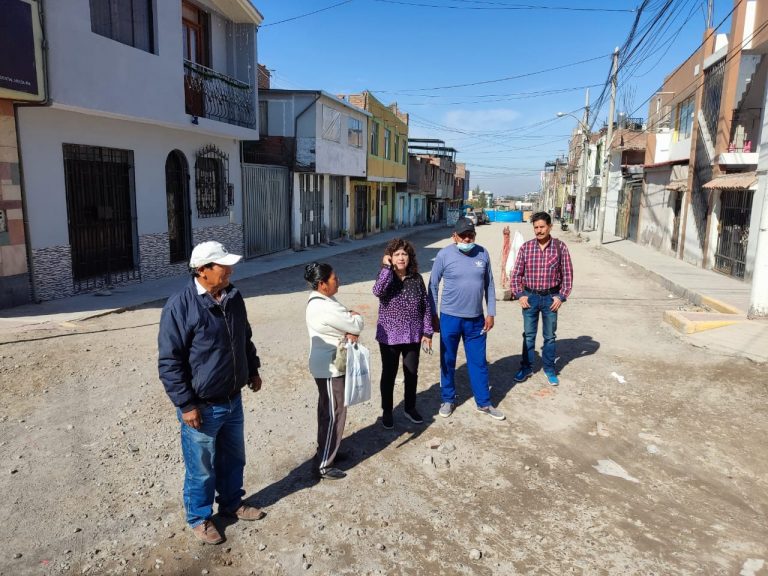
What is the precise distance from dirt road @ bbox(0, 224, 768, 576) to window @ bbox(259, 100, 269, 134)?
14342 mm

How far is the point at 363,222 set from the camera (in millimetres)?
28781

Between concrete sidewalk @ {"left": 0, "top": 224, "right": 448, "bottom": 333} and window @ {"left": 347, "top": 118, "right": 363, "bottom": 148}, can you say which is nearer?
concrete sidewalk @ {"left": 0, "top": 224, "right": 448, "bottom": 333}

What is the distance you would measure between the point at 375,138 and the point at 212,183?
15015 mm

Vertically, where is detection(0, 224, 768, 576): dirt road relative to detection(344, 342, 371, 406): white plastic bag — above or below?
below

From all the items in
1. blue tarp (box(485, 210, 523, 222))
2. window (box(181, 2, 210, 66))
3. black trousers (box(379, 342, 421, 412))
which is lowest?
blue tarp (box(485, 210, 523, 222))

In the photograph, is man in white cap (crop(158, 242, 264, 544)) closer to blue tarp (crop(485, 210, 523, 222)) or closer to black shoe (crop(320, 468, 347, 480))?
black shoe (crop(320, 468, 347, 480))

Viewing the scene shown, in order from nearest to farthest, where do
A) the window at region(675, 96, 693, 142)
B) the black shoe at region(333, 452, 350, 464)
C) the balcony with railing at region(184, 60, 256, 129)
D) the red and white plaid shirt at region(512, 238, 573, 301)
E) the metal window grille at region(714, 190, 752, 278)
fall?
1. the black shoe at region(333, 452, 350, 464)
2. the red and white plaid shirt at region(512, 238, 573, 301)
3. the balcony with railing at region(184, 60, 256, 129)
4. the metal window grille at region(714, 190, 752, 278)
5. the window at region(675, 96, 693, 142)

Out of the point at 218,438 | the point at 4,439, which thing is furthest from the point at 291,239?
the point at 218,438

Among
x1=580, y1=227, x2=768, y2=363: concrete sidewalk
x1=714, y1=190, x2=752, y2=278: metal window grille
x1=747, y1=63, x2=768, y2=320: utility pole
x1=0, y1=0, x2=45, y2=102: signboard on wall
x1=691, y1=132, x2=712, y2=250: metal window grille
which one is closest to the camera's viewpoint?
x1=580, y1=227, x2=768, y2=363: concrete sidewalk

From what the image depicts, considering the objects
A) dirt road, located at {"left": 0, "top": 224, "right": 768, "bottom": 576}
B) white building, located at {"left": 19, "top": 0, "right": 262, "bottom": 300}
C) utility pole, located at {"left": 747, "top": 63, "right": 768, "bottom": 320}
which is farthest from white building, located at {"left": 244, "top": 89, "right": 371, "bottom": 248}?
utility pole, located at {"left": 747, "top": 63, "right": 768, "bottom": 320}

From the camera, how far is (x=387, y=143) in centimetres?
3064

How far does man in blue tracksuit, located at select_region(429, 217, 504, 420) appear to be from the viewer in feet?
15.1

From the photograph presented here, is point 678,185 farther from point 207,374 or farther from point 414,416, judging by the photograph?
point 207,374

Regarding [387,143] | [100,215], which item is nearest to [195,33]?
[100,215]
